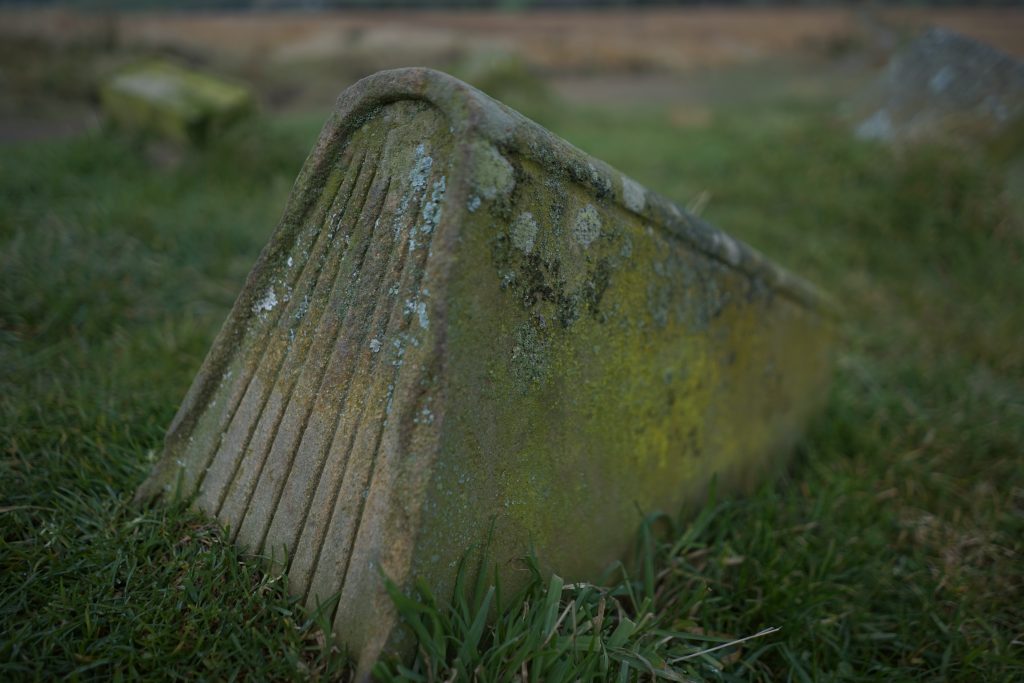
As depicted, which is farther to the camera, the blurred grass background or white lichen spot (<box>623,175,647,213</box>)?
white lichen spot (<box>623,175,647,213</box>)

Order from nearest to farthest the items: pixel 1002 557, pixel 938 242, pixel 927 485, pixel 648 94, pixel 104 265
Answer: pixel 1002 557
pixel 927 485
pixel 104 265
pixel 938 242
pixel 648 94

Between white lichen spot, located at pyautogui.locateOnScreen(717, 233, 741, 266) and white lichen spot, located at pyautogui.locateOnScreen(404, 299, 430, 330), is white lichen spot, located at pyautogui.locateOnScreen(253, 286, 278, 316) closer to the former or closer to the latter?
white lichen spot, located at pyautogui.locateOnScreen(404, 299, 430, 330)

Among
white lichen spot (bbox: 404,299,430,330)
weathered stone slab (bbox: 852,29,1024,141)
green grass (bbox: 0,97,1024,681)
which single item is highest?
weathered stone slab (bbox: 852,29,1024,141)

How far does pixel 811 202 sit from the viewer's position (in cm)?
493

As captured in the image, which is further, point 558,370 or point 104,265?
point 104,265

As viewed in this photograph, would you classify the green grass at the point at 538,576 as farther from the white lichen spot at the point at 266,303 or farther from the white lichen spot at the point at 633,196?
the white lichen spot at the point at 633,196

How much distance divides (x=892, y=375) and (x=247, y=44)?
7.07 meters

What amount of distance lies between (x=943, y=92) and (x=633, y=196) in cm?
526

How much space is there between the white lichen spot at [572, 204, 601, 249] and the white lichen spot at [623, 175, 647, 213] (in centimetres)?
11

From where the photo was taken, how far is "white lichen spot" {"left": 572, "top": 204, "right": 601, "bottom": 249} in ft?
4.95

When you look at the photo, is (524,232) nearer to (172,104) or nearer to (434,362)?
(434,362)

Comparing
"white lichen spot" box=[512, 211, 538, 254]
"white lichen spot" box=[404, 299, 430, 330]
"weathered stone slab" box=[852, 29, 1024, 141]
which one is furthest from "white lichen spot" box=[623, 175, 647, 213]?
"weathered stone slab" box=[852, 29, 1024, 141]

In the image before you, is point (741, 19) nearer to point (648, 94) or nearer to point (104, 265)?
point (648, 94)

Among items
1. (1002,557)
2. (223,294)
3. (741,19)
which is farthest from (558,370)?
(741,19)
